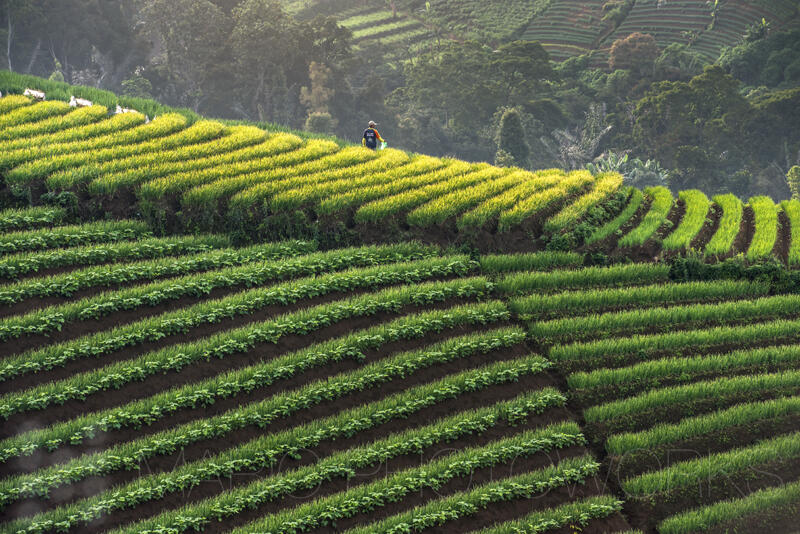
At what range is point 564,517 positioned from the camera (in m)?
10.8

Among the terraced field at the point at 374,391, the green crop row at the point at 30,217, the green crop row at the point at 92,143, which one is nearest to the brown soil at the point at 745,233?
the terraced field at the point at 374,391

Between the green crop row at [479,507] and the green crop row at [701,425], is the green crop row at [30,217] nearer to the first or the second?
the green crop row at [479,507]

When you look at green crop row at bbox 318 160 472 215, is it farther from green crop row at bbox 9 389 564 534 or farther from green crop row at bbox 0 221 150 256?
green crop row at bbox 9 389 564 534

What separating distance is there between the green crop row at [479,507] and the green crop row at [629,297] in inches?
172

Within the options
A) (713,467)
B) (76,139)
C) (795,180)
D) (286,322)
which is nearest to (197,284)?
(286,322)

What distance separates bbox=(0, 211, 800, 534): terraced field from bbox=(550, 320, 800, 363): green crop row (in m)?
0.05

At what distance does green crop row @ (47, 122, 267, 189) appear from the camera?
702 inches

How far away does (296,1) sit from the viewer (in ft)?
269

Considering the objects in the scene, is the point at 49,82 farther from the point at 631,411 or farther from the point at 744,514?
the point at 744,514

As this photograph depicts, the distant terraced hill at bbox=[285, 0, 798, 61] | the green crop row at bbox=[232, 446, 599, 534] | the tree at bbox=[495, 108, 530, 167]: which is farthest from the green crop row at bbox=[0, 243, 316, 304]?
the distant terraced hill at bbox=[285, 0, 798, 61]

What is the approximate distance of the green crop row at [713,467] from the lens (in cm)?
1158

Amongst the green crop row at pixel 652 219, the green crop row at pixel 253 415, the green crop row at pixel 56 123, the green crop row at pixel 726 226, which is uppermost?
the green crop row at pixel 56 123

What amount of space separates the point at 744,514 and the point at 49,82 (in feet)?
78.7

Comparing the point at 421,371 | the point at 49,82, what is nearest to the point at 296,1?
the point at 49,82
